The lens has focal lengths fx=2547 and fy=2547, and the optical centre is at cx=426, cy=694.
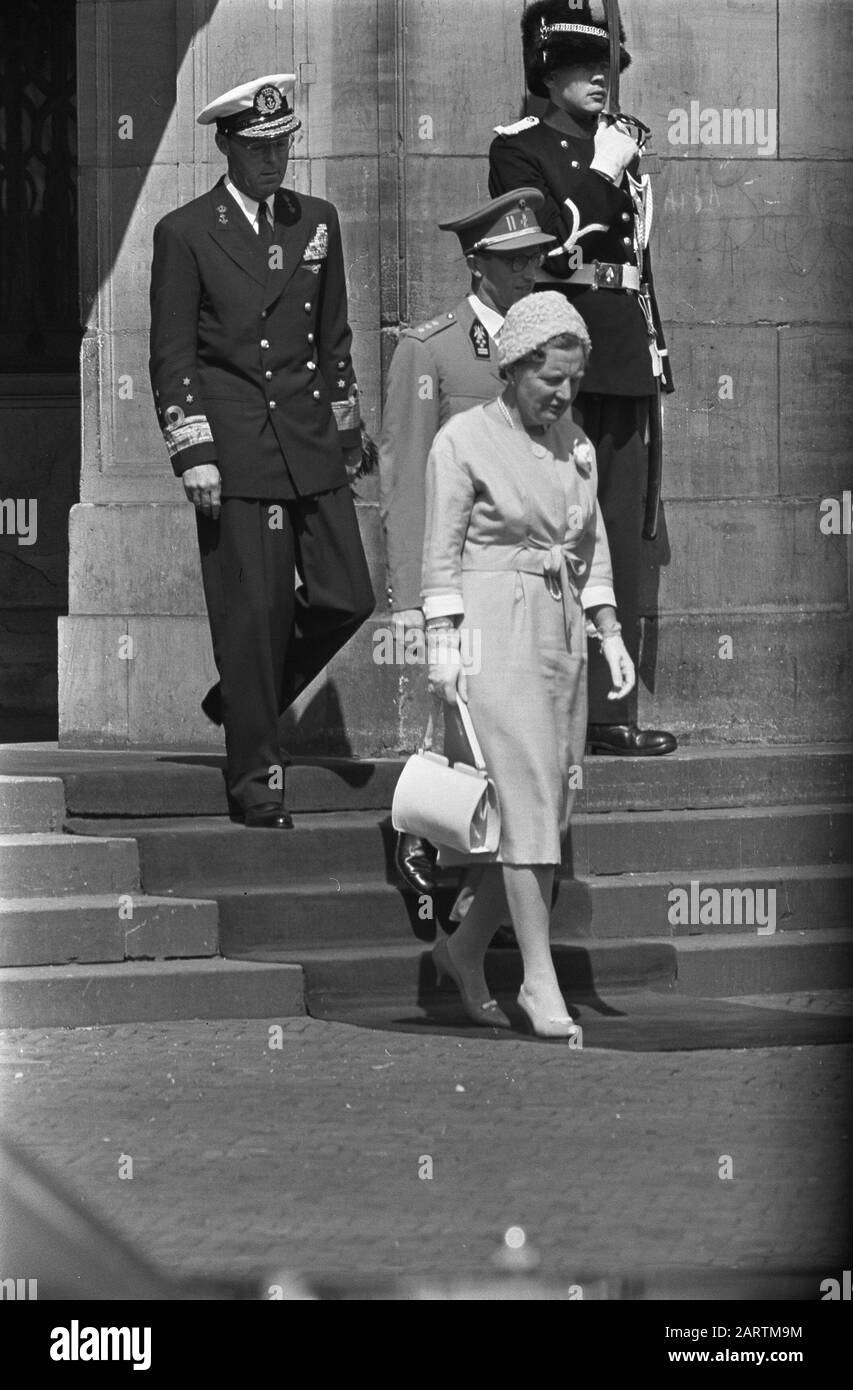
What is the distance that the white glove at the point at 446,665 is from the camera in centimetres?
718

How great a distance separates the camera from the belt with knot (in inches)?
287

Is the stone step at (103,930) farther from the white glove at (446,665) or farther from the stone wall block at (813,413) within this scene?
the stone wall block at (813,413)

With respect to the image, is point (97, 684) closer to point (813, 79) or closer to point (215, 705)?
point (215, 705)

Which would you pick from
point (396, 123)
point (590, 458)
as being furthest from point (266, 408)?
point (396, 123)

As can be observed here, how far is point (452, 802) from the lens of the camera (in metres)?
7.20

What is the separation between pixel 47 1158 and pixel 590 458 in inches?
106

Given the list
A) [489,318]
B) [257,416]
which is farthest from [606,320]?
[257,416]

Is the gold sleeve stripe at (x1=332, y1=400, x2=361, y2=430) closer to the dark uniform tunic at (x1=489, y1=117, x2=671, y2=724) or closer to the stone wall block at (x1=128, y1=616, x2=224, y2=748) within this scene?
the dark uniform tunic at (x1=489, y1=117, x2=671, y2=724)

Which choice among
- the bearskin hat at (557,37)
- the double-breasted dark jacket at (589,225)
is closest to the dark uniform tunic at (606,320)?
the double-breasted dark jacket at (589,225)

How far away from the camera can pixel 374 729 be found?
9.59 metres

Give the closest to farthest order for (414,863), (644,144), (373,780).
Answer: (414,863)
(373,780)
(644,144)

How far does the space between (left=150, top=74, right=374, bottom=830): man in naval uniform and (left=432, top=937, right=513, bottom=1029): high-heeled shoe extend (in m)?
0.94

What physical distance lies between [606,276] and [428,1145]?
390 cm

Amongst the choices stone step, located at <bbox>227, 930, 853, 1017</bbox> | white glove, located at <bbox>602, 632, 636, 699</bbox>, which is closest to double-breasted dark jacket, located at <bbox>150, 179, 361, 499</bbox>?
white glove, located at <bbox>602, 632, 636, 699</bbox>
